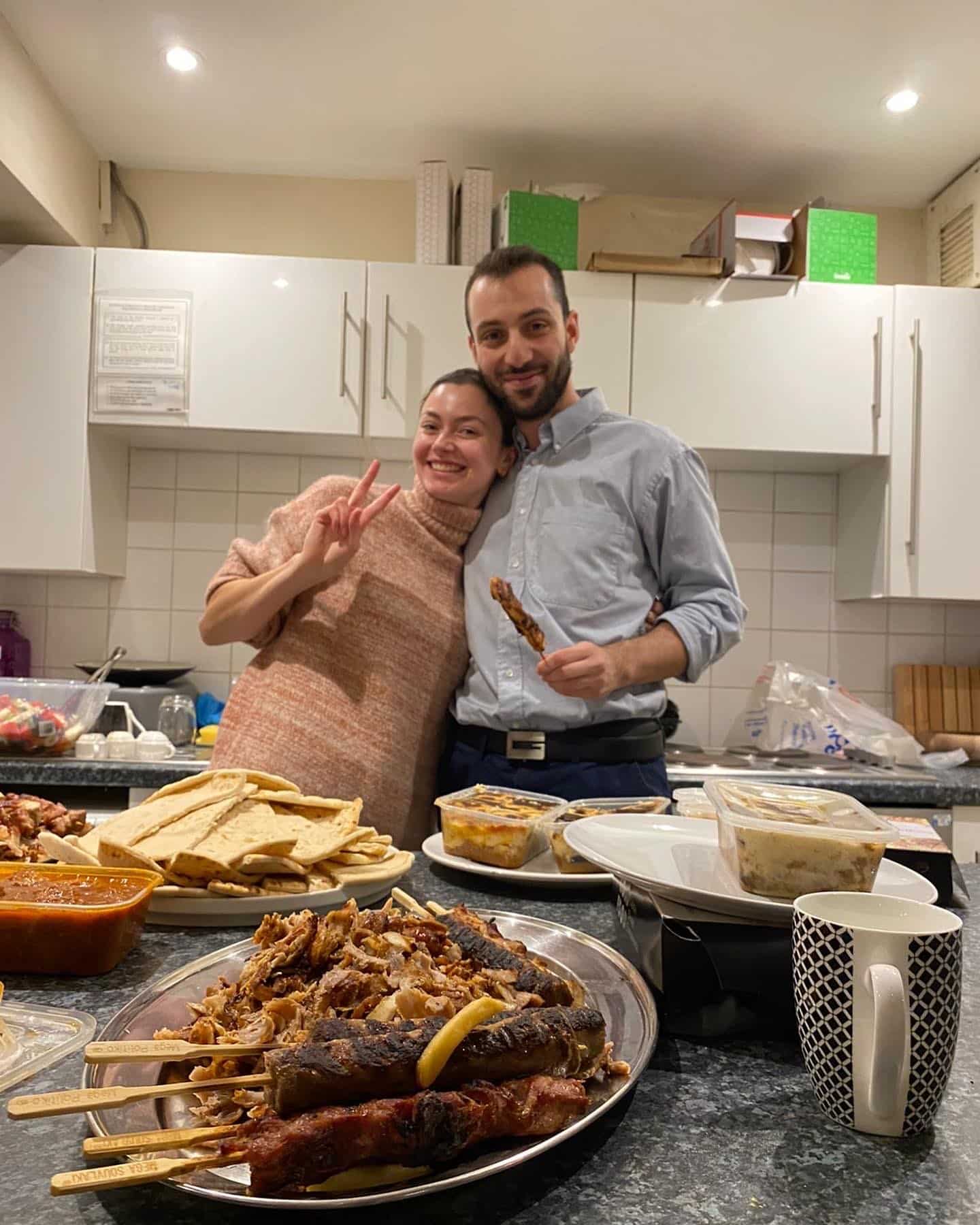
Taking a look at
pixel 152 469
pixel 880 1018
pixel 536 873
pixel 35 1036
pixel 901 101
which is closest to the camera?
pixel 880 1018

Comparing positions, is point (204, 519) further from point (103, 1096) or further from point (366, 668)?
point (103, 1096)

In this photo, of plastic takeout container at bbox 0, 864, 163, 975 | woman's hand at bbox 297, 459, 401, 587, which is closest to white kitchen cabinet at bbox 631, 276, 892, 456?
woman's hand at bbox 297, 459, 401, 587

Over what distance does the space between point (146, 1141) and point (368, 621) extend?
1.34 m

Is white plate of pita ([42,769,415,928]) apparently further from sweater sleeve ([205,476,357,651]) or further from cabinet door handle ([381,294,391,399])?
cabinet door handle ([381,294,391,399])

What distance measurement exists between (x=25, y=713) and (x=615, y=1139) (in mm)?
2152

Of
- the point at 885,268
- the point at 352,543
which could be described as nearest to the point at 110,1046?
the point at 352,543

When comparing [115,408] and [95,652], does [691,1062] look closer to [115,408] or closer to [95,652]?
[115,408]

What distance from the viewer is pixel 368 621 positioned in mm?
1765

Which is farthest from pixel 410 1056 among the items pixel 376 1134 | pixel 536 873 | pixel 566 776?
pixel 566 776

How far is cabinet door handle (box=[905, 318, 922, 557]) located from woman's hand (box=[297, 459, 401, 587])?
1853 millimetres

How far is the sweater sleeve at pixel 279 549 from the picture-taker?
182 centimetres

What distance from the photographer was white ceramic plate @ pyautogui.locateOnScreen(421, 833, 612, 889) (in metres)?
1.03

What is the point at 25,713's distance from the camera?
230 centimetres

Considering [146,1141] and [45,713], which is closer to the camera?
[146,1141]
